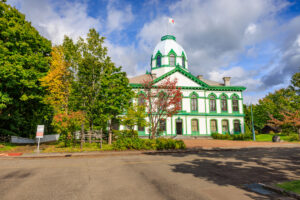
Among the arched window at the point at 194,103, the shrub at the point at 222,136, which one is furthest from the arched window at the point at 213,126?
the arched window at the point at 194,103

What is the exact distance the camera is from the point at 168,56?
1286 inches

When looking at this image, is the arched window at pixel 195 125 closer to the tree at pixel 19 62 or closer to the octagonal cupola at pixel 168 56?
the octagonal cupola at pixel 168 56

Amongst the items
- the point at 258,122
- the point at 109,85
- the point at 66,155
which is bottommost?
the point at 66,155

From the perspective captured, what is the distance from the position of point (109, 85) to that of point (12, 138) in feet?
46.4

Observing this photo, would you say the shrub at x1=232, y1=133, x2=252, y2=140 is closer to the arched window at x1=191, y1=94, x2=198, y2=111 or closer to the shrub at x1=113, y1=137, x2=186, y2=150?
the arched window at x1=191, y1=94, x2=198, y2=111

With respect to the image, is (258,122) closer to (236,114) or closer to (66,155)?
(236,114)

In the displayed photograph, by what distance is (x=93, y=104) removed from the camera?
16312 millimetres

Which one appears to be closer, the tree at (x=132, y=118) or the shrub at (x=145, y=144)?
the shrub at (x=145, y=144)

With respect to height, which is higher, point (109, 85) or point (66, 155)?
point (109, 85)

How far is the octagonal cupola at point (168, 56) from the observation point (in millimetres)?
32469

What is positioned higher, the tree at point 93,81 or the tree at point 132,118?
the tree at point 93,81

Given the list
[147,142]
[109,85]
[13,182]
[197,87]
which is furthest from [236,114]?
[13,182]

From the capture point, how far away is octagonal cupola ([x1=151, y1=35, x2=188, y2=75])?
32469 millimetres

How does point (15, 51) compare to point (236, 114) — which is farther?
point (236, 114)
